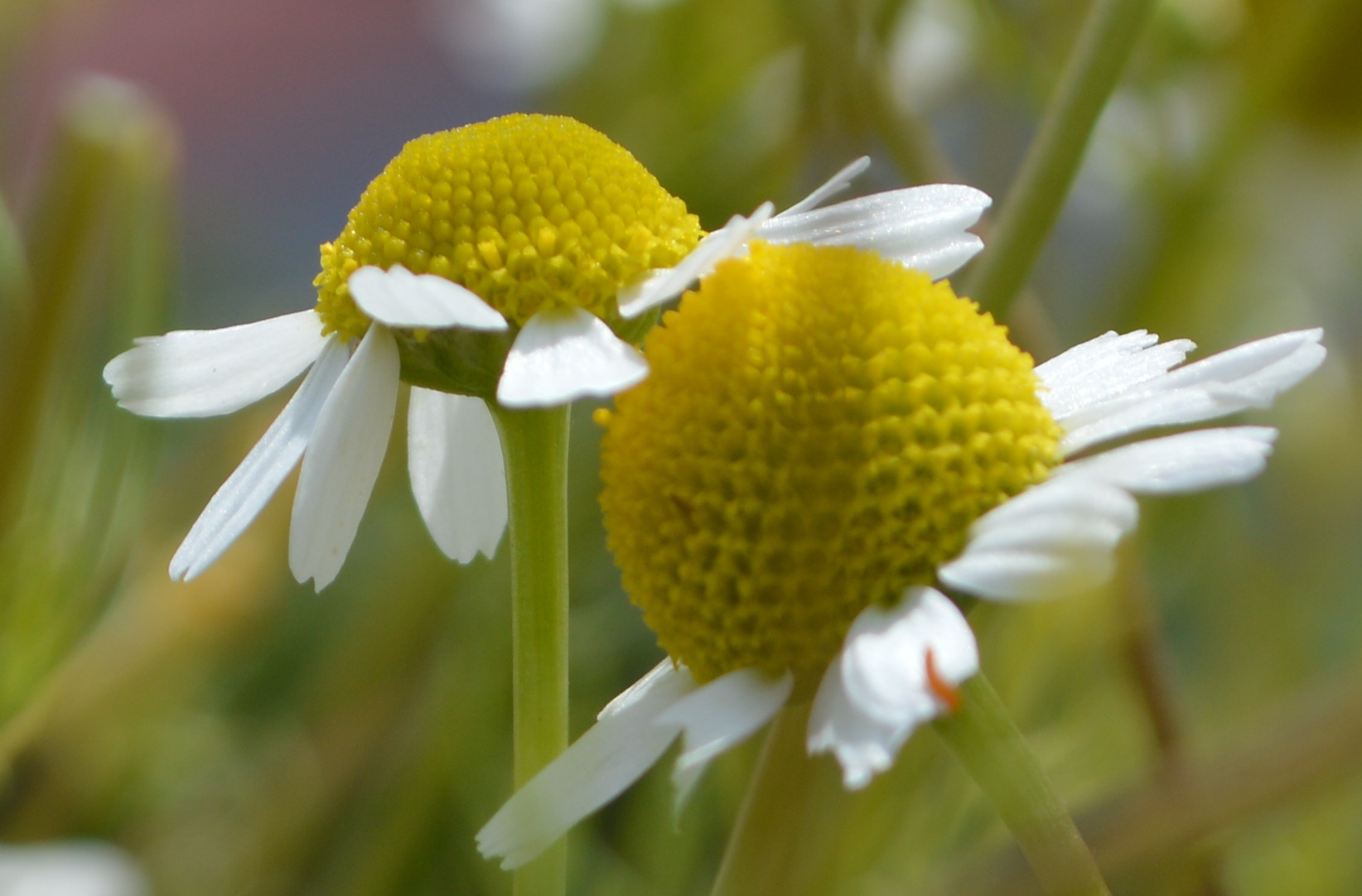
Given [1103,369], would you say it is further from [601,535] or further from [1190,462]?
[601,535]

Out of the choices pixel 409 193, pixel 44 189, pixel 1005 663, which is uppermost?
pixel 44 189

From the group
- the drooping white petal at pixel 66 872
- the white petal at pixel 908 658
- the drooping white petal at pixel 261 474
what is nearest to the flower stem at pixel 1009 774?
the white petal at pixel 908 658

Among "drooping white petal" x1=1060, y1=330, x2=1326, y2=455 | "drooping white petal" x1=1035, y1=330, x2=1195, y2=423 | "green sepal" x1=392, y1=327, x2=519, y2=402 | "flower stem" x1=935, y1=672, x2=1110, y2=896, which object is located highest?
"green sepal" x1=392, y1=327, x2=519, y2=402

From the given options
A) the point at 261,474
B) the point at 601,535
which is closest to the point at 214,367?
the point at 261,474

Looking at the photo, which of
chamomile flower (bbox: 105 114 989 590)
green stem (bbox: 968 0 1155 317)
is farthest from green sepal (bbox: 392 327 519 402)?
green stem (bbox: 968 0 1155 317)

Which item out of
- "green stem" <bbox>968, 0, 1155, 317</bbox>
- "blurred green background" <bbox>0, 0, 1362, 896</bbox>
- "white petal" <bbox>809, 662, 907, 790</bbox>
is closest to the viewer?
"white petal" <bbox>809, 662, 907, 790</bbox>

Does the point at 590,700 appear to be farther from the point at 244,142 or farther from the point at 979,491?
the point at 244,142

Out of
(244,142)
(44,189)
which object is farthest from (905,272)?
(244,142)

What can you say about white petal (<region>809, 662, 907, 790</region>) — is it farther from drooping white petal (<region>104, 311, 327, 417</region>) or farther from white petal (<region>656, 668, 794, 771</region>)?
drooping white petal (<region>104, 311, 327, 417</region>)
